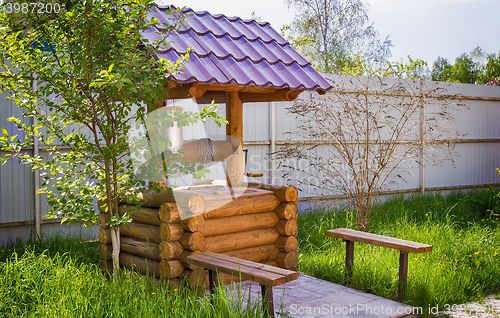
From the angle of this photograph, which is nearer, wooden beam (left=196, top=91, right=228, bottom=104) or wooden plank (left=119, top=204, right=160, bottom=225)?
wooden plank (left=119, top=204, right=160, bottom=225)

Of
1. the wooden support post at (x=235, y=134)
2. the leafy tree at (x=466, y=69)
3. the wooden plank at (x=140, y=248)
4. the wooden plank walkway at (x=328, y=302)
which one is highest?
the leafy tree at (x=466, y=69)

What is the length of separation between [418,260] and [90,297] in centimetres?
333

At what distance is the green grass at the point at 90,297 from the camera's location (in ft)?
12.6

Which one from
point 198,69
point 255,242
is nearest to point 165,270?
point 255,242

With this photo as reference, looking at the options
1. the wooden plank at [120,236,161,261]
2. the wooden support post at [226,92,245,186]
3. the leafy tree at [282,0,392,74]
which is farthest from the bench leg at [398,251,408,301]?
the leafy tree at [282,0,392,74]

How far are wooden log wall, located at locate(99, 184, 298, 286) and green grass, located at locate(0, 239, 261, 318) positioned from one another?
236 millimetres

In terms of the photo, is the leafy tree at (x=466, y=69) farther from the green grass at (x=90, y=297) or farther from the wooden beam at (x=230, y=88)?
the green grass at (x=90, y=297)

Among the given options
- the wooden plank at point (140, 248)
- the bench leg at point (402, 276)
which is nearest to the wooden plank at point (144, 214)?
the wooden plank at point (140, 248)

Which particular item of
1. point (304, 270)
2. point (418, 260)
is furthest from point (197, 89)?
point (418, 260)

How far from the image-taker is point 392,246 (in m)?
5.05

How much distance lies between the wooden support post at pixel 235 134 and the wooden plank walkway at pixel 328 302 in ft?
3.32

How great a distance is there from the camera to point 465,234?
7.02 metres

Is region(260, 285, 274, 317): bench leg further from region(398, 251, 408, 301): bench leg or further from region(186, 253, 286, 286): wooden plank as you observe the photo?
region(398, 251, 408, 301): bench leg

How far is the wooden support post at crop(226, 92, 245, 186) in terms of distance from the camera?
5.44 m
